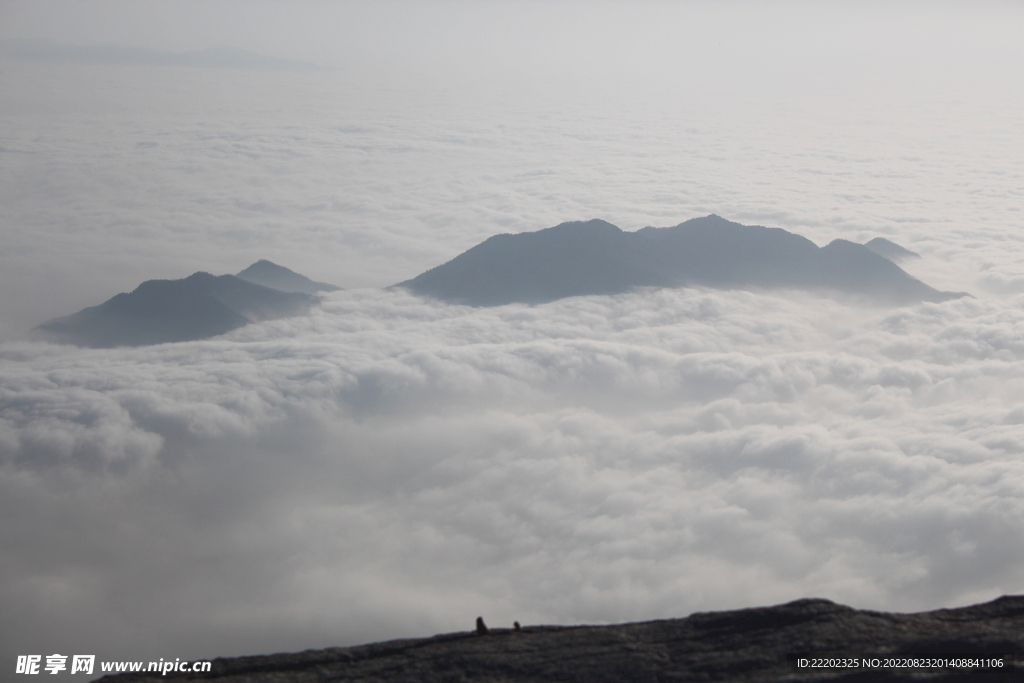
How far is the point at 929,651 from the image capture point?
19.0 meters

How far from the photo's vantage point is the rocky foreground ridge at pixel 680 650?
19.4 m

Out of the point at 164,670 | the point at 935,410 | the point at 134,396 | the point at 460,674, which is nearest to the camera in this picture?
the point at 460,674

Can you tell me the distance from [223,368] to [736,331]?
5561 inches

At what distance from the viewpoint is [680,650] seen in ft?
69.3

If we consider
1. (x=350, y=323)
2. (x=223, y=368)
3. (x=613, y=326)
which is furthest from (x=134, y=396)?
(x=613, y=326)

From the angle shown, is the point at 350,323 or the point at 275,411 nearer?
the point at 275,411

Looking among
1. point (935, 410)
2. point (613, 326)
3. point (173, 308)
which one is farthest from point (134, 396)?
point (935, 410)

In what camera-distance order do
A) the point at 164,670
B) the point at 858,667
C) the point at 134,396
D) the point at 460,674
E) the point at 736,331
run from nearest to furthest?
the point at 858,667
the point at 460,674
the point at 164,670
the point at 134,396
the point at 736,331

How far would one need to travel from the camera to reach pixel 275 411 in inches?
6388

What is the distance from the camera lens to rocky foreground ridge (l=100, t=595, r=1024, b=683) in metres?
19.4

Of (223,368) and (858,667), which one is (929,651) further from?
(223,368)

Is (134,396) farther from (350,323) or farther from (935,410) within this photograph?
(935,410)

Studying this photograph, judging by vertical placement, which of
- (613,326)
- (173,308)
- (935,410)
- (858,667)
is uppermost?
(173,308)

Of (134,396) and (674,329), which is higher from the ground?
(674,329)
